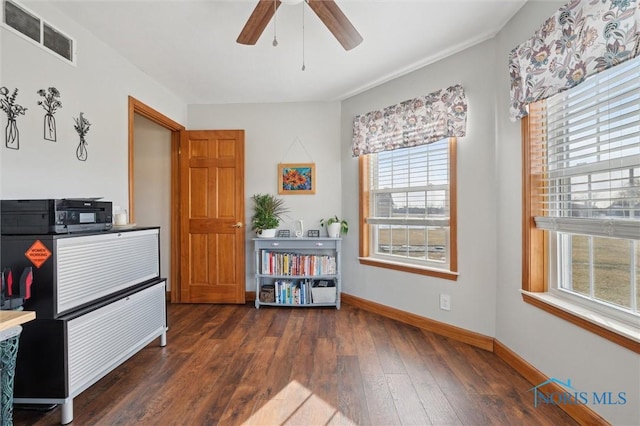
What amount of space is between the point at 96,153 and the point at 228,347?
187 cm

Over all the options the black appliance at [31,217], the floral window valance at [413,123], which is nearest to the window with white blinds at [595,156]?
the floral window valance at [413,123]

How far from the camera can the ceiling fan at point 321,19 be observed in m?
1.73

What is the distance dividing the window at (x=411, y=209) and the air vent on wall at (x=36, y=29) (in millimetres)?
2684

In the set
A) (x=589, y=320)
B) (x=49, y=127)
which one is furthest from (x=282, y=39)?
(x=589, y=320)

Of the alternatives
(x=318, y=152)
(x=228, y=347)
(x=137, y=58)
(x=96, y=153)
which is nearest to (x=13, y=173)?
(x=96, y=153)

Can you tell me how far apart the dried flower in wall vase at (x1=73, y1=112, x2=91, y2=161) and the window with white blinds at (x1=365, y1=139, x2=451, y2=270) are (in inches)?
102

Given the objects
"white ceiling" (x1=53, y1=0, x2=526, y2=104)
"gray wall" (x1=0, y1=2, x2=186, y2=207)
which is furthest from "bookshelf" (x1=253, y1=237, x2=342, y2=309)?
"white ceiling" (x1=53, y1=0, x2=526, y2=104)

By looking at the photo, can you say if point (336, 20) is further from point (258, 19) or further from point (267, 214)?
point (267, 214)

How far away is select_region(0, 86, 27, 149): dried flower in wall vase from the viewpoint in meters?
1.71

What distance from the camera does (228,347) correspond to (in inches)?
99.0

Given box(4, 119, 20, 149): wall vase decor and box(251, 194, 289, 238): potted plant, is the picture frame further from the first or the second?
box(4, 119, 20, 149): wall vase decor

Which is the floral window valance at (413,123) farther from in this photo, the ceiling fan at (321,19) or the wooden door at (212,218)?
the wooden door at (212,218)

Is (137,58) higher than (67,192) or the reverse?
higher

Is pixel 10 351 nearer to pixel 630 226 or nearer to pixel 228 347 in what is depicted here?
pixel 228 347
